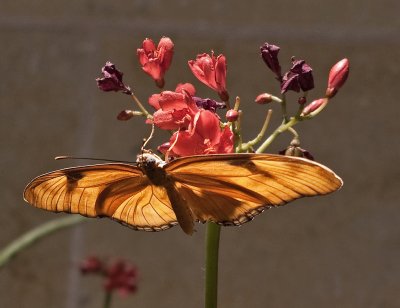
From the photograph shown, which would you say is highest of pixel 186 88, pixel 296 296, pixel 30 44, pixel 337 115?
pixel 30 44

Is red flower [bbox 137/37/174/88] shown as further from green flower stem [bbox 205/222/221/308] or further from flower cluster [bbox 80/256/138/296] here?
flower cluster [bbox 80/256/138/296]

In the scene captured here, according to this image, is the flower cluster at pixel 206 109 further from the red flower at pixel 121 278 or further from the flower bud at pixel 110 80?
the red flower at pixel 121 278

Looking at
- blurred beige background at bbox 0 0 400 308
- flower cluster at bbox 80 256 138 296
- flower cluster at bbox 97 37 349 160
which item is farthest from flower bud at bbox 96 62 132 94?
blurred beige background at bbox 0 0 400 308

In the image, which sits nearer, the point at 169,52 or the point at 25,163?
the point at 169,52

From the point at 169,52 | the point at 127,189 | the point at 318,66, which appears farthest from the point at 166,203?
the point at 318,66

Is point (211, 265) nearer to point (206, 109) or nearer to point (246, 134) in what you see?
point (206, 109)

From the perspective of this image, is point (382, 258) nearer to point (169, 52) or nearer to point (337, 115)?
point (337, 115)

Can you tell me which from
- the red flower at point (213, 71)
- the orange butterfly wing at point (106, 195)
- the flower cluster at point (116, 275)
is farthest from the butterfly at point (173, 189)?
the flower cluster at point (116, 275)

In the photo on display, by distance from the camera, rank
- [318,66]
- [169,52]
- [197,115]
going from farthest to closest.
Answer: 1. [318,66]
2. [169,52]
3. [197,115]

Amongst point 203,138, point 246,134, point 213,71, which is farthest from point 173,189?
point 246,134
